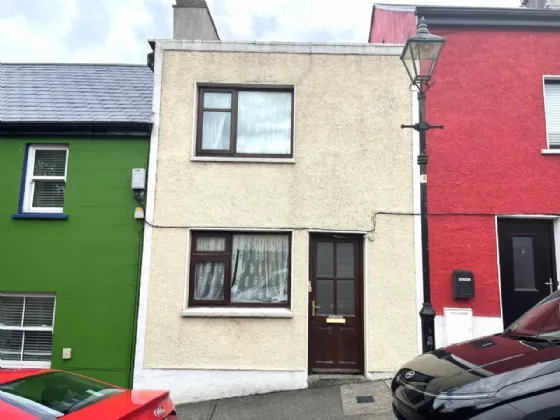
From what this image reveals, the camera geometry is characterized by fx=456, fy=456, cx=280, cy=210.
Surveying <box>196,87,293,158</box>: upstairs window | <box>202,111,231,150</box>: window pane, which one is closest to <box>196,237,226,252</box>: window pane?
<box>196,87,293,158</box>: upstairs window

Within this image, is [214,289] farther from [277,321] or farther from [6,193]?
[6,193]

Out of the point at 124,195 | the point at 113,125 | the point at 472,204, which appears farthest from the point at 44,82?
the point at 472,204

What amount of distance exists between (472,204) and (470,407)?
481cm

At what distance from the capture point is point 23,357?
742cm

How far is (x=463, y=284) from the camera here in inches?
279

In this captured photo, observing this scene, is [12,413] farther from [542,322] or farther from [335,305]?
[335,305]

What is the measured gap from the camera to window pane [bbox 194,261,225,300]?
741cm

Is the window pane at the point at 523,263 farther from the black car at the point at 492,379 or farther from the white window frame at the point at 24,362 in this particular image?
the white window frame at the point at 24,362

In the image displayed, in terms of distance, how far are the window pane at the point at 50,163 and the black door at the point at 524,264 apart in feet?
24.5

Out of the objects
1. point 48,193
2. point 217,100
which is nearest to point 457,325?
point 217,100

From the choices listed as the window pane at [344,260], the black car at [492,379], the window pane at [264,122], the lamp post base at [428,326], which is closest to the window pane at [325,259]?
the window pane at [344,260]

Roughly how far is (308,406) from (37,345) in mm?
4520

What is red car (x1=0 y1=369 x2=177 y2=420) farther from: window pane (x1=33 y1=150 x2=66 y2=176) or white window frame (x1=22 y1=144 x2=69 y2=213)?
window pane (x1=33 y1=150 x2=66 y2=176)

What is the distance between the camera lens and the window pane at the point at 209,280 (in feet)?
24.3
